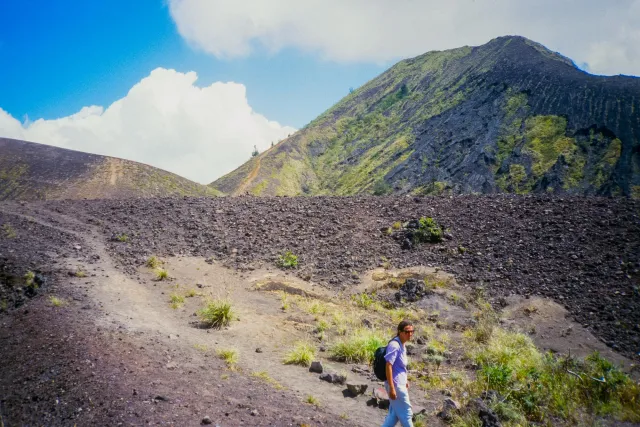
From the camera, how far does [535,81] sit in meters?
40.8

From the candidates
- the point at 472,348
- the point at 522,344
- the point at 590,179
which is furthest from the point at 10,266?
the point at 590,179

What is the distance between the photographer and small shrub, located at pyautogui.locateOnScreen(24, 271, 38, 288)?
342 inches

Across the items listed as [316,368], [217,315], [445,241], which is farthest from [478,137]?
[316,368]

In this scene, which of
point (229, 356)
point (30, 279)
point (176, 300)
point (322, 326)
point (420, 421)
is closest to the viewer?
point (420, 421)

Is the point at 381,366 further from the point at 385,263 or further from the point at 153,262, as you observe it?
the point at 153,262

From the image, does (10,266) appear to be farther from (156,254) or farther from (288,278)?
(288,278)

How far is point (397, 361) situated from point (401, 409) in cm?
53

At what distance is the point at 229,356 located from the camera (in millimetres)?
6465

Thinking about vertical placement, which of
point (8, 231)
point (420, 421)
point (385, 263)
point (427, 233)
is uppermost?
point (427, 233)

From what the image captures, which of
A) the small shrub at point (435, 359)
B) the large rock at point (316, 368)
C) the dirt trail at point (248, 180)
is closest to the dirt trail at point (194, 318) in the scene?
the large rock at point (316, 368)

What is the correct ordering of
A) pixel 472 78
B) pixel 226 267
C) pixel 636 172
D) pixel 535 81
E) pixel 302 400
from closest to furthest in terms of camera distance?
pixel 302 400 → pixel 226 267 → pixel 636 172 → pixel 535 81 → pixel 472 78

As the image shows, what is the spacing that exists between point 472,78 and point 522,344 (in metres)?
51.3

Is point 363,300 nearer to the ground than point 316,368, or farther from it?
farther from it

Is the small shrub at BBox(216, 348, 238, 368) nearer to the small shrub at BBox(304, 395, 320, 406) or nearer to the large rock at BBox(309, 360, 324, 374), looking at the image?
the large rock at BBox(309, 360, 324, 374)
